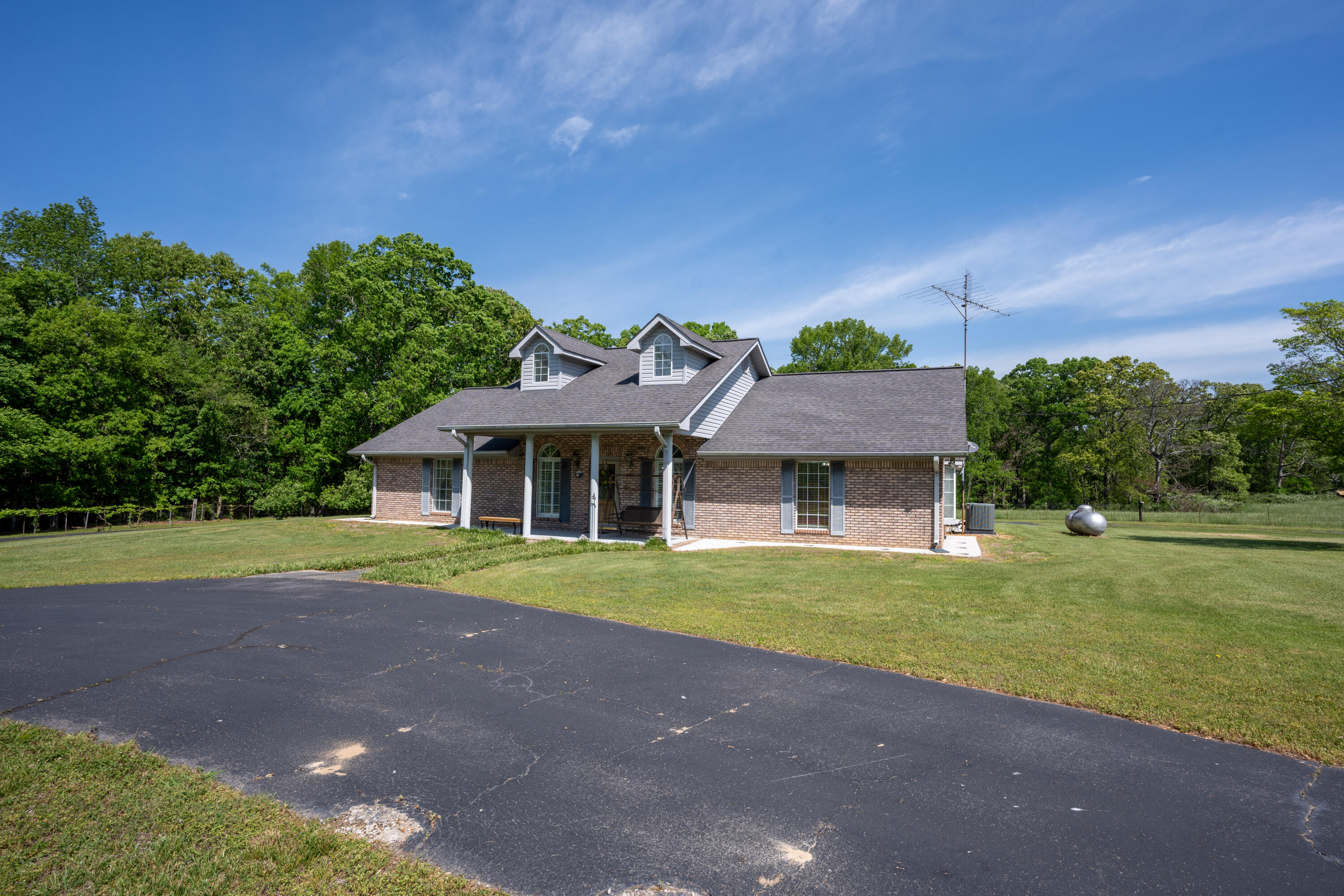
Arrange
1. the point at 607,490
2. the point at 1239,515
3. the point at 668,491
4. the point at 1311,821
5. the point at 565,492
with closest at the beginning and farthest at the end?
the point at 1311,821 → the point at 668,491 → the point at 607,490 → the point at 565,492 → the point at 1239,515

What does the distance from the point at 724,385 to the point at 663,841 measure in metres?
17.3

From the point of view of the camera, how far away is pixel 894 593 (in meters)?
10.5

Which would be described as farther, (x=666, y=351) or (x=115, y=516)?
(x=115, y=516)

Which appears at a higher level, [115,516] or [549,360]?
[549,360]

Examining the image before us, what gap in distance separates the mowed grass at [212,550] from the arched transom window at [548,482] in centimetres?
262

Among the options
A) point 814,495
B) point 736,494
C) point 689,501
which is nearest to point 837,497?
point 814,495

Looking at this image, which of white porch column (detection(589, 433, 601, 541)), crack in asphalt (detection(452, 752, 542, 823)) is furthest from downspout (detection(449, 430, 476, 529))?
crack in asphalt (detection(452, 752, 542, 823))

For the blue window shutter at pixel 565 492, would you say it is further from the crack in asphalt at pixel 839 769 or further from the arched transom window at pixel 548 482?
the crack in asphalt at pixel 839 769

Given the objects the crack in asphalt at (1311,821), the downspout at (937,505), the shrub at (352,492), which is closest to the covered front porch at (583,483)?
the downspout at (937,505)

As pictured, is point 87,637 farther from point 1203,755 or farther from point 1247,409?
point 1247,409

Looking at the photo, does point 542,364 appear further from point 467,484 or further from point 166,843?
point 166,843

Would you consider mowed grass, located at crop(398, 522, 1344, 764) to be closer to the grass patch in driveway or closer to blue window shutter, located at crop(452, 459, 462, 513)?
the grass patch in driveway

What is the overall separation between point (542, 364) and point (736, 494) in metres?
8.70

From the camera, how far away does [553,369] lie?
882 inches
